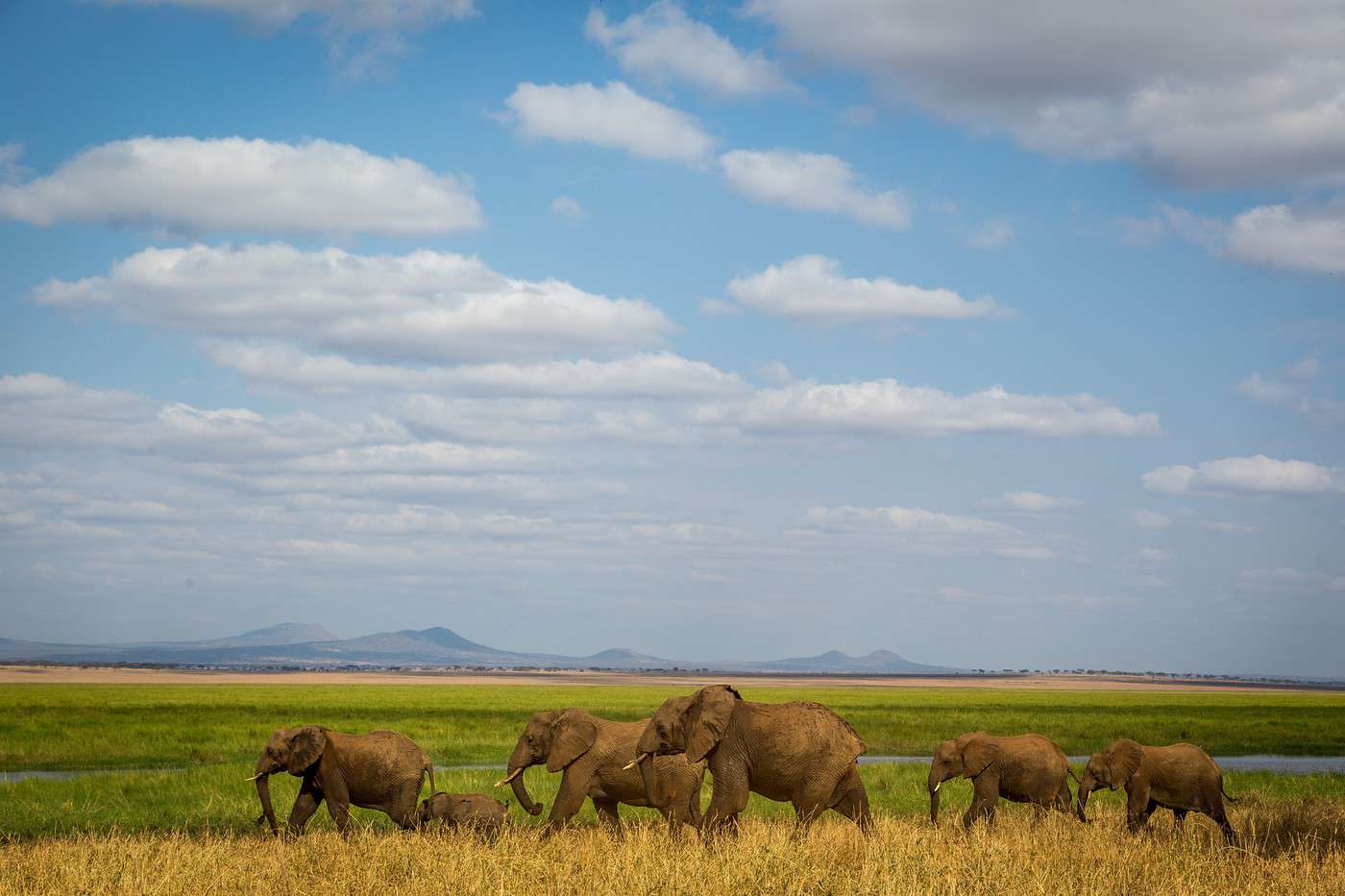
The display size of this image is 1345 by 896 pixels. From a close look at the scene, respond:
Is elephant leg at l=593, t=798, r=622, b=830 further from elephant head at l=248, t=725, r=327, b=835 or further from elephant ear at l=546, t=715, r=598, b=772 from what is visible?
elephant head at l=248, t=725, r=327, b=835

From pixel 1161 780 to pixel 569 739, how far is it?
9.14 meters

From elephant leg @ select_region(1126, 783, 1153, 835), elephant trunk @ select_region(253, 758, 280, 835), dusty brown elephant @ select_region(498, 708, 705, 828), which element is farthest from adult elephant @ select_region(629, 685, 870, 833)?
elephant trunk @ select_region(253, 758, 280, 835)

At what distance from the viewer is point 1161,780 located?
18.9 m

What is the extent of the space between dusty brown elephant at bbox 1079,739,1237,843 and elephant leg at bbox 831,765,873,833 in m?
4.52

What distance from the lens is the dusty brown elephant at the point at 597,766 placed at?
55.9ft

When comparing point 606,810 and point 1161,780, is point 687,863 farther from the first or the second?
point 1161,780

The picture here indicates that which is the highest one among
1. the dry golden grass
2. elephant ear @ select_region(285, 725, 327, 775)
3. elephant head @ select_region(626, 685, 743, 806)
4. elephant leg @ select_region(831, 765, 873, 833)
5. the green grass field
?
Answer: elephant head @ select_region(626, 685, 743, 806)

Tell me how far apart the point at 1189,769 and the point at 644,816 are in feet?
29.7

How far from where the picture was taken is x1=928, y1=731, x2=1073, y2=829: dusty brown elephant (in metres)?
19.5

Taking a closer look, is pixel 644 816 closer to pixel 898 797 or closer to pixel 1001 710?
pixel 898 797

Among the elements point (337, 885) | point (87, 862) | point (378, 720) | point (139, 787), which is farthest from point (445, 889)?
point (378, 720)

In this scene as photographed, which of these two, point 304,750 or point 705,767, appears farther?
point 705,767

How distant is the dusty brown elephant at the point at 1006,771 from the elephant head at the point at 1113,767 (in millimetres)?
474

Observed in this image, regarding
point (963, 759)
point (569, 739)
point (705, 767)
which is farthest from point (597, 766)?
point (963, 759)
